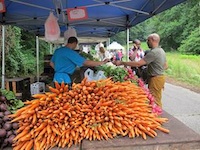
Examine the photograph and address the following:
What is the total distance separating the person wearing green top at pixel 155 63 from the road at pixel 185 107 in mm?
1316

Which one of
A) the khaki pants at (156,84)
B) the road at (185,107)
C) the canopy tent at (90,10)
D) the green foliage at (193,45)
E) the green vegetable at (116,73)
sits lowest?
the road at (185,107)

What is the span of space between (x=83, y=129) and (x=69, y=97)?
30 centimetres

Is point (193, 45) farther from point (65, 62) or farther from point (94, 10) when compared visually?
point (65, 62)

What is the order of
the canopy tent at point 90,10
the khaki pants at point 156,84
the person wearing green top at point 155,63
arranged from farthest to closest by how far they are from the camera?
1. the canopy tent at point 90,10
2. the khaki pants at point 156,84
3. the person wearing green top at point 155,63

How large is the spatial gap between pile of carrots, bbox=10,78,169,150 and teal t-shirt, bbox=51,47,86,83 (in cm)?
156

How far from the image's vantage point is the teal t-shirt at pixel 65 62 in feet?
13.1

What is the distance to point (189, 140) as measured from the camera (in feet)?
7.36

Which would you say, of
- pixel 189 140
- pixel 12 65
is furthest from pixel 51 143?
pixel 12 65

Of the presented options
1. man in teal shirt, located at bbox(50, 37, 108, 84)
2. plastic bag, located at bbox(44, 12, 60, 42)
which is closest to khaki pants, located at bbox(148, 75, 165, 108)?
man in teal shirt, located at bbox(50, 37, 108, 84)

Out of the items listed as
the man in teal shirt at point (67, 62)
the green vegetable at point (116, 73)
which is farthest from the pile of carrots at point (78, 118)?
the man in teal shirt at point (67, 62)

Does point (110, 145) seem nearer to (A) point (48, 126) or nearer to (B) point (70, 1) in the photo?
(A) point (48, 126)

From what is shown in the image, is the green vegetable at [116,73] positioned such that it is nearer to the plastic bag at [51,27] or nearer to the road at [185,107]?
the plastic bag at [51,27]

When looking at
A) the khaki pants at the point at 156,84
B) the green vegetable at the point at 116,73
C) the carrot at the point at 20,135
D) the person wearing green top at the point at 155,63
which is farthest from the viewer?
the khaki pants at the point at 156,84

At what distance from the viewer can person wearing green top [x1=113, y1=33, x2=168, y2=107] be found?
4.58 meters
